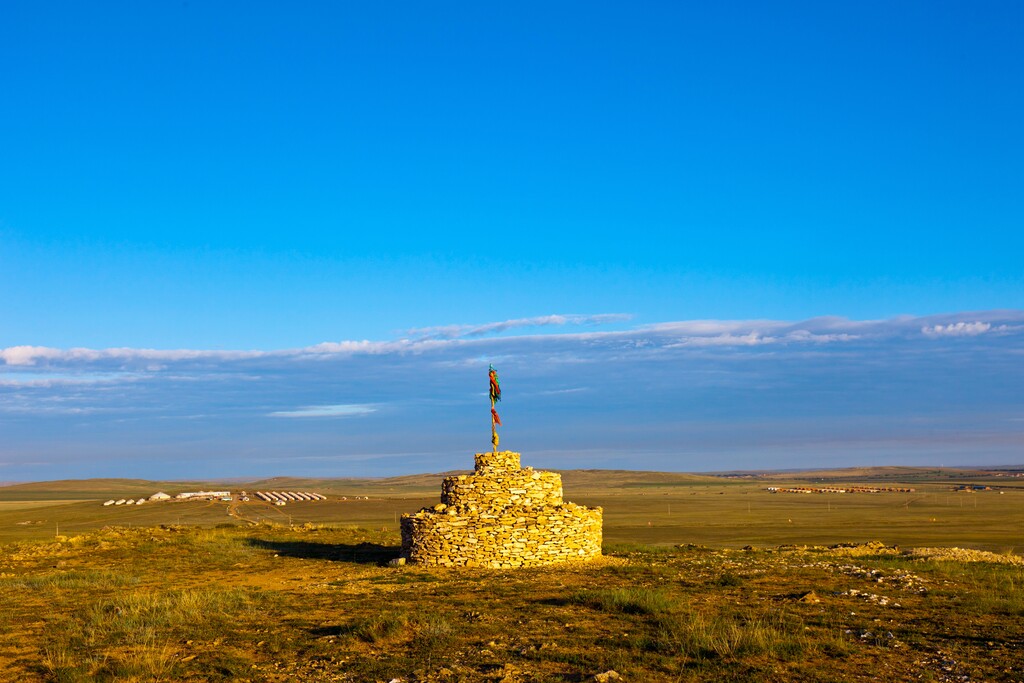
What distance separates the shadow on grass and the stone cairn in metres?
2.78

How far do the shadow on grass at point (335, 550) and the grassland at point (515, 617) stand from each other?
0.73 feet

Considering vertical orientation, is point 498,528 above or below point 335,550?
above

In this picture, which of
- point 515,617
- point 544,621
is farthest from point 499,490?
point 544,621

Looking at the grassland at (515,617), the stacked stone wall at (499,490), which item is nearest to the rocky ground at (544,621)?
the grassland at (515,617)

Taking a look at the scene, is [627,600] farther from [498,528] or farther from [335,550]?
[335,550]

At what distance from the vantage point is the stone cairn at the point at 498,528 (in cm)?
2356

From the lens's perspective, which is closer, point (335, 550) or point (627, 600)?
point (627, 600)

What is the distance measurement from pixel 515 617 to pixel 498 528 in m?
8.98

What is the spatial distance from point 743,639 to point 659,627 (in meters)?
1.81

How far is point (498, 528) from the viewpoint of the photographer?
78.0 ft

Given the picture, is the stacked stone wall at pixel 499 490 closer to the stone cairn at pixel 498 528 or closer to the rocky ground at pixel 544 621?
the stone cairn at pixel 498 528

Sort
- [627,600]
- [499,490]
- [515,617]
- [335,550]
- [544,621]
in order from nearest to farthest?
[544,621] < [515,617] < [627,600] < [499,490] < [335,550]

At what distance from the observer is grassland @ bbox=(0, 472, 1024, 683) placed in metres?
11.2

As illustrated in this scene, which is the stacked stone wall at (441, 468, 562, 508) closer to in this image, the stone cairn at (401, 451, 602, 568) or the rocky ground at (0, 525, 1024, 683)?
the stone cairn at (401, 451, 602, 568)
